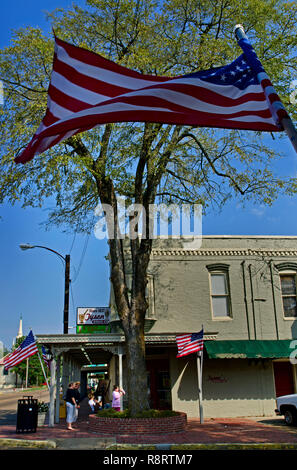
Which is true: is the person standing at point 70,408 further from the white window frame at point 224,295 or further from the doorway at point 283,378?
the doorway at point 283,378

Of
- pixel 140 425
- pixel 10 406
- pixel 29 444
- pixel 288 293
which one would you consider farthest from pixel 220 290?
pixel 10 406

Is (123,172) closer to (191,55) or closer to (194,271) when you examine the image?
(191,55)

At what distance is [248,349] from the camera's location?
19641mm

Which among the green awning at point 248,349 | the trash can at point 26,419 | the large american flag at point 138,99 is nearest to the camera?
the large american flag at point 138,99

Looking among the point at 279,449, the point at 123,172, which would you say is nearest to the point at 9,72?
the point at 123,172

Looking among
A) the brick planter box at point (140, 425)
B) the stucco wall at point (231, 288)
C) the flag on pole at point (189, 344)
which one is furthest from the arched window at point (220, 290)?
the brick planter box at point (140, 425)

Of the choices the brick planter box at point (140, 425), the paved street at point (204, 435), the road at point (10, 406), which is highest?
the brick planter box at point (140, 425)

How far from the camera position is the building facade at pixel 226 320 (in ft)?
66.0

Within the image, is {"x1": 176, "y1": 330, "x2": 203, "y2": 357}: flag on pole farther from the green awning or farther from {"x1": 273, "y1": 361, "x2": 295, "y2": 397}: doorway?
{"x1": 273, "y1": 361, "x2": 295, "y2": 397}: doorway

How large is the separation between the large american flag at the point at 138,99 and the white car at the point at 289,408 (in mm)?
12571

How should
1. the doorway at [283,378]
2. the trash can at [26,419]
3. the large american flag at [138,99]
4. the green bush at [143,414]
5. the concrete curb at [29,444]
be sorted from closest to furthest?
1. the large american flag at [138,99]
2. the concrete curb at [29,444]
3. the green bush at [143,414]
4. the trash can at [26,419]
5. the doorway at [283,378]

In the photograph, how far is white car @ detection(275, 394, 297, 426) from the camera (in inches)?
631

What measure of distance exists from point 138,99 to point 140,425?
10494mm

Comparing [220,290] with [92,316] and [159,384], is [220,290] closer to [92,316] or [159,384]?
[159,384]
